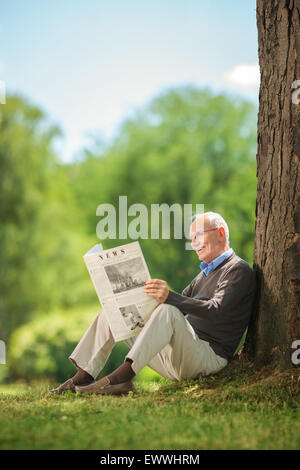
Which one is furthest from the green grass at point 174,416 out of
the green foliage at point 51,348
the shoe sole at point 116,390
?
the green foliage at point 51,348

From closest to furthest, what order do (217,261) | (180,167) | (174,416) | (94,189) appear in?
1. (174,416)
2. (217,261)
3. (180,167)
4. (94,189)

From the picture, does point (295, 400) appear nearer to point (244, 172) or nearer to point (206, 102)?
point (244, 172)

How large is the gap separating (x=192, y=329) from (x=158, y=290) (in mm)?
408

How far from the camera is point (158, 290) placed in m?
3.91

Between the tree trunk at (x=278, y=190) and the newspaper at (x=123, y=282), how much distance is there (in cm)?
90

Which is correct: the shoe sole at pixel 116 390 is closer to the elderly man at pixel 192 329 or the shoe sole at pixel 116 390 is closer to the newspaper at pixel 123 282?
the elderly man at pixel 192 329

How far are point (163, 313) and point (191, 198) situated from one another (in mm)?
15216

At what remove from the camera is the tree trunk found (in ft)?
13.1

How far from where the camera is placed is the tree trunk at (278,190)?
13.1ft

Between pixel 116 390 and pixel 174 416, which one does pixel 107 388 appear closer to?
pixel 116 390

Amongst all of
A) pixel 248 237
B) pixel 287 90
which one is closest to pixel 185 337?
pixel 287 90

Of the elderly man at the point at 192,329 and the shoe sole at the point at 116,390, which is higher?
the elderly man at the point at 192,329

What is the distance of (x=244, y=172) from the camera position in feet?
66.4

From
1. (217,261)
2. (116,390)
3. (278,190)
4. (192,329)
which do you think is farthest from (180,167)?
(116,390)
